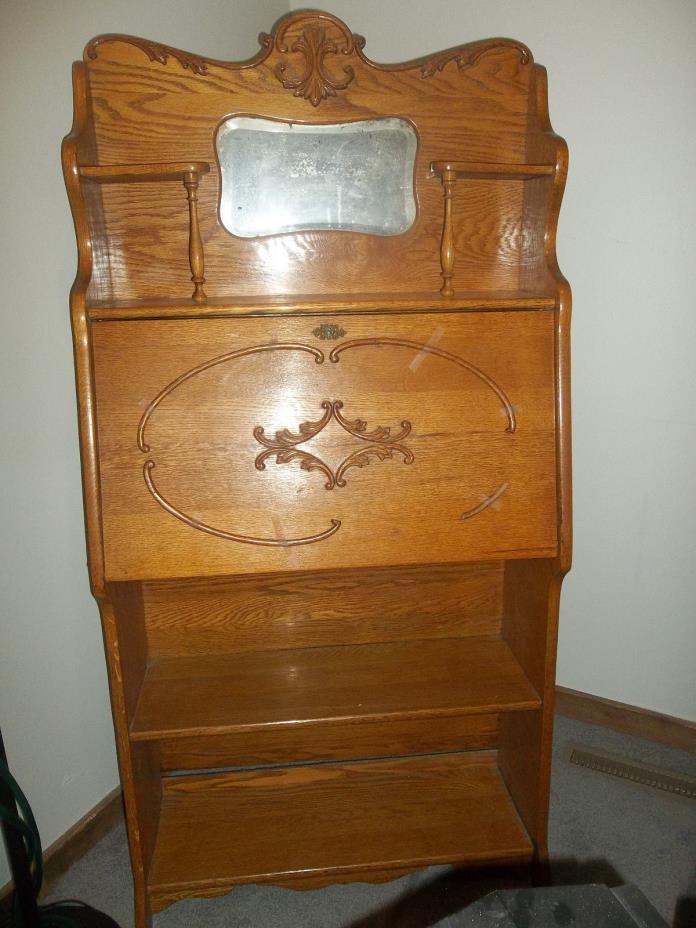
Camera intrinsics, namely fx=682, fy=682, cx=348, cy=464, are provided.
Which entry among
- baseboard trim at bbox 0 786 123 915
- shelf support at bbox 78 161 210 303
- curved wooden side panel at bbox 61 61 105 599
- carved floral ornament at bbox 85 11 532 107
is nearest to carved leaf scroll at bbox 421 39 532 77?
carved floral ornament at bbox 85 11 532 107

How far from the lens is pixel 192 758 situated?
1872mm

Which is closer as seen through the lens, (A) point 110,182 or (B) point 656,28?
(A) point 110,182

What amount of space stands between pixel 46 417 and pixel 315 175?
2.70 ft

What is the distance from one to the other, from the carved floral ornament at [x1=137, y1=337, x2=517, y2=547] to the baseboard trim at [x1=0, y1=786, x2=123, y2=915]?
39.2 inches

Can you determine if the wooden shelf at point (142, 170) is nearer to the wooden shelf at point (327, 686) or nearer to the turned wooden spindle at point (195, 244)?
the turned wooden spindle at point (195, 244)

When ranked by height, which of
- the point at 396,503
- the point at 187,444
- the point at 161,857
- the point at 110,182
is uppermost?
the point at 110,182

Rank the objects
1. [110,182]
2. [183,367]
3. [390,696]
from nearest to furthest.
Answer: [183,367] → [110,182] → [390,696]

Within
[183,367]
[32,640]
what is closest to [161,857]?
[32,640]

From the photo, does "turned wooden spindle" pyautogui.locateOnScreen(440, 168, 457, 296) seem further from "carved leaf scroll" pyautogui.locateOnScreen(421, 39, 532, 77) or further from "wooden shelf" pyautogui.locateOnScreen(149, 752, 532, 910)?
"wooden shelf" pyautogui.locateOnScreen(149, 752, 532, 910)

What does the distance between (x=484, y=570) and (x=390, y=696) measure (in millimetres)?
436

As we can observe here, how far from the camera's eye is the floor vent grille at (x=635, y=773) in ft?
6.34

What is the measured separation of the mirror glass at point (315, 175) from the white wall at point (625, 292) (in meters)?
0.51

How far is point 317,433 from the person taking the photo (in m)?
1.37

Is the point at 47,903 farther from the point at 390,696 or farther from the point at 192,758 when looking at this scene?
the point at 390,696
